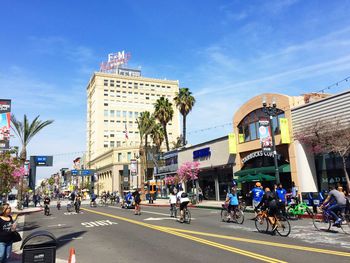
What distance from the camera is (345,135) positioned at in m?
21.3

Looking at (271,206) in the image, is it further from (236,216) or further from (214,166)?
(214,166)

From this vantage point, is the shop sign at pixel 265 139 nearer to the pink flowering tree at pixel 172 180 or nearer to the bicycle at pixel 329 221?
the bicycle at pixel 329 221

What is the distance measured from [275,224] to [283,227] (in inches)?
12.1

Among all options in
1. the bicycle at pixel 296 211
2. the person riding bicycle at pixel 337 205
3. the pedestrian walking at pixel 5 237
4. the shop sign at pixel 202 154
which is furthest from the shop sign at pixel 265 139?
the pedestrian walking at pixel 5 237

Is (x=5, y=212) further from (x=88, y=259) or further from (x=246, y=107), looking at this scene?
(x=246, y=107)

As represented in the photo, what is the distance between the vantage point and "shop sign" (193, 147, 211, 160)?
39438 millimetres

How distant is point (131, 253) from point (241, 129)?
84.9 ft

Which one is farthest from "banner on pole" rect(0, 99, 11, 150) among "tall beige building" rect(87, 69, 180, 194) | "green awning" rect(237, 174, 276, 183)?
"tall beige building" rect(87, 69, 180, 194)

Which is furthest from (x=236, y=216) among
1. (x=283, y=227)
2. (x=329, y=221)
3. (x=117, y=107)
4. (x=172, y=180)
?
(x=117, y=107)

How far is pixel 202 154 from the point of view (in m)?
40.6

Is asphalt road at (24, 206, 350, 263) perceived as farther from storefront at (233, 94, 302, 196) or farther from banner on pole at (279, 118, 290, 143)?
banner on pole at (279, 118, 290, 143)

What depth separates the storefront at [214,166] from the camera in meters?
36.4

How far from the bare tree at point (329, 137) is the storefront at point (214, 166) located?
1158 centimetres

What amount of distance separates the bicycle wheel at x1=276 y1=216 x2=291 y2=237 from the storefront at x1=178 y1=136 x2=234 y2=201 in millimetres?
22462
